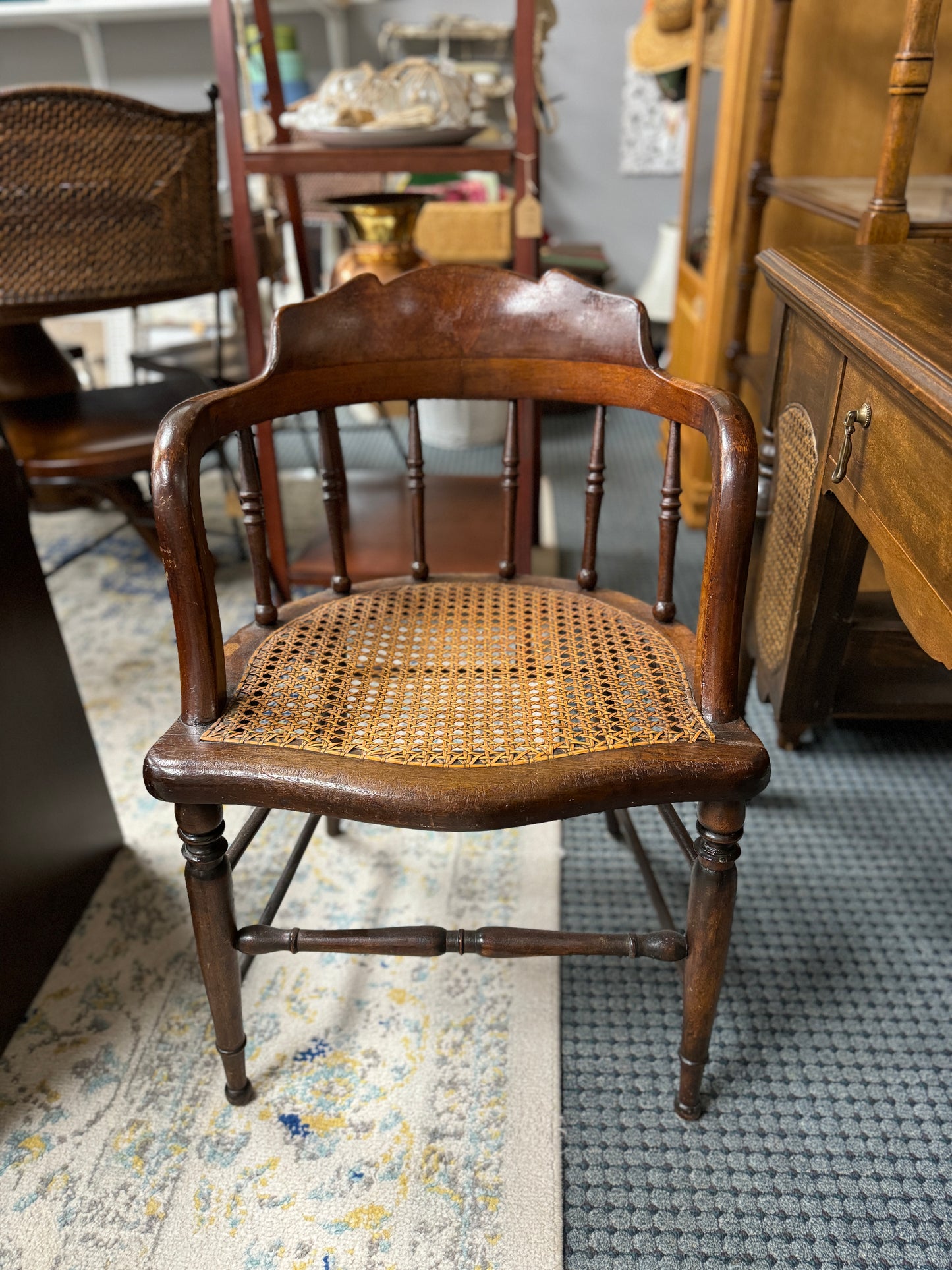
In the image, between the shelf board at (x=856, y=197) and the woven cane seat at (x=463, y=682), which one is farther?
the shelf board at (x=856, y=197)

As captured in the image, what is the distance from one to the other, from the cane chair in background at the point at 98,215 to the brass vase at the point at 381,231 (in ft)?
0.79

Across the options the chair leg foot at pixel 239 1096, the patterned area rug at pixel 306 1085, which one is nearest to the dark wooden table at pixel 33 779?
the patterned area rug at pixel 306 1085

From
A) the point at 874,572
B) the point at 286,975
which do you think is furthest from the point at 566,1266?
the point at 874,572

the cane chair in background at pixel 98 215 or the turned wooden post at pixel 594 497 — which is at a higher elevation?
the cane chair in background at pixel 98 215

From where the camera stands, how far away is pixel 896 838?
Result: 56.5 inches

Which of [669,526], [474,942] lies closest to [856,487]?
[669,526]

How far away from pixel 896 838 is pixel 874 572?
41 centimetres

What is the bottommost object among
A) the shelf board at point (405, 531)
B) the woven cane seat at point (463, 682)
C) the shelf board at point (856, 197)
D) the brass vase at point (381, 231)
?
the shelf board at point (405, 531)

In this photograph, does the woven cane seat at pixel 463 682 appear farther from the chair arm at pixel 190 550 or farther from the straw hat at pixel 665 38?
the straw hat at pixel 665 38

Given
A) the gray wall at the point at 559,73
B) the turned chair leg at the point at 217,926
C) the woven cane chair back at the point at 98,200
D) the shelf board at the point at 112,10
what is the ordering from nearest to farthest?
the turned chair leg at the point at 217,926
the woven cane chair back at the point at 98,200
the shelf board at the point at 112,10
the gray wall at the point at 559,73

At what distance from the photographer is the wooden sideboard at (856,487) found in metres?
0.76

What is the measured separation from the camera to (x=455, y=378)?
1091mm

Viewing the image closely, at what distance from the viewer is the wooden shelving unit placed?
149cm

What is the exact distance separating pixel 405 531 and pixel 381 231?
587 millimetres
